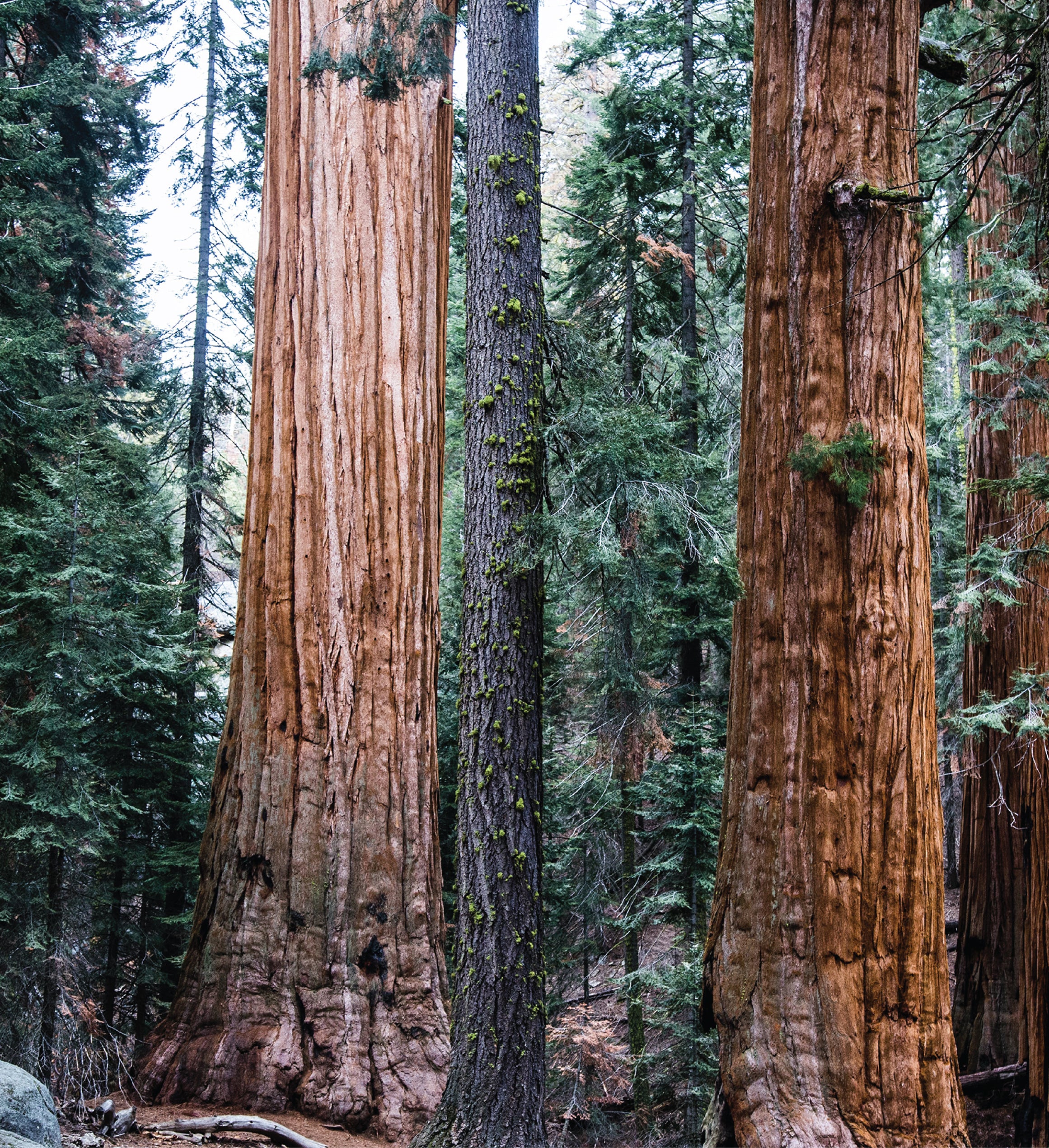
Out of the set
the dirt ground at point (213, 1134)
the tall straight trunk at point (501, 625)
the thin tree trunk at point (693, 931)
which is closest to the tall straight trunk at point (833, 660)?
the tall straight trunk at point (501, 625)

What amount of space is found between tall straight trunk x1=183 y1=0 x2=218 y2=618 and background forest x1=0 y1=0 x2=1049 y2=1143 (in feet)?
0.12

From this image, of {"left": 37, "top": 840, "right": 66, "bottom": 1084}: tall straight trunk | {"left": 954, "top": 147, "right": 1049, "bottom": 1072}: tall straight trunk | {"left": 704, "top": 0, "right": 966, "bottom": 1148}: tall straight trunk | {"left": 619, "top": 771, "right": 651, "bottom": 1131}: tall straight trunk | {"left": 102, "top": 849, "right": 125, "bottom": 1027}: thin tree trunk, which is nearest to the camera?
{"left": 704, "top": 0, "right": 966, "bottom": 1148}: tall straight trunk

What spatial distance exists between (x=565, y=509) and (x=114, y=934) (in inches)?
227

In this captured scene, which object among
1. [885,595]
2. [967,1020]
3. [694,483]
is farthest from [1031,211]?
[967,1020]

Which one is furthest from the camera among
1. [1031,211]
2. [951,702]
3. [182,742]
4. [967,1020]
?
[951,702]

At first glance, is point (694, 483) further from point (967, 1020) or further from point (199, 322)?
point (199, 322)

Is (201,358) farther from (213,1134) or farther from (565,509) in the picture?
(213,1134)

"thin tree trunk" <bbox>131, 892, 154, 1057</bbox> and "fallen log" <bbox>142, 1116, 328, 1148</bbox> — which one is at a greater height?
"fallen log" <bbox>142, 1116, 328, 1148</bbox>

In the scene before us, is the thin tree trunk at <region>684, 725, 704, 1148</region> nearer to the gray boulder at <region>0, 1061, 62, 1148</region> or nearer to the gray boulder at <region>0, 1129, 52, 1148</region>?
the gray boulder at <region>0, 1061, 62, 1148</region>

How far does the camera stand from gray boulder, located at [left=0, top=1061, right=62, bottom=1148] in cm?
315

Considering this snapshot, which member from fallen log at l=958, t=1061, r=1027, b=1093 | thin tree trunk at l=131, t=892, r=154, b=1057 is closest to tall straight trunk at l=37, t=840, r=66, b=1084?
thin tree trunk at l=131, t=892, r=154, b=1057

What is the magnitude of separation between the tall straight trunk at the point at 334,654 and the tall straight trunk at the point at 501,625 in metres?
0.81

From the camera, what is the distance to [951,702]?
45.1 ft

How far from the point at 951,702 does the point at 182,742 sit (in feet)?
Result: 37.7
